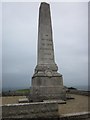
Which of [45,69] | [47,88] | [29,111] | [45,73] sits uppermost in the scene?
[45,69]

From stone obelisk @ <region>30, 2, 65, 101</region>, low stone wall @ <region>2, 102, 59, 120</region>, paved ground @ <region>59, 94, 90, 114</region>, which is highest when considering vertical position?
stone obelisk @ <region>30, 2, 65, 101</region>

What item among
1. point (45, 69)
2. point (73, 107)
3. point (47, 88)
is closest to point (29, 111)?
point (73, 107)

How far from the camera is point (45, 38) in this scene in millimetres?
13414

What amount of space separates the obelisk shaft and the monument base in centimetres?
119

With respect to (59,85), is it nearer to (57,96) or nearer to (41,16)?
(57,96)

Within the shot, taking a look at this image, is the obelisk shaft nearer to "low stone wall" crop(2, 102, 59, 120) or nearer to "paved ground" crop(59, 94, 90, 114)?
"paved ground" crop(59, 94, 90, 114)

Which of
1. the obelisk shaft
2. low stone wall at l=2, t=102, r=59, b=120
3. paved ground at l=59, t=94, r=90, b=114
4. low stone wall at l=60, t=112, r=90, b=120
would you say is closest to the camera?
low stone wall at l=2, t=102, r=59, b=120

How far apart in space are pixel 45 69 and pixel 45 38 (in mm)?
1953

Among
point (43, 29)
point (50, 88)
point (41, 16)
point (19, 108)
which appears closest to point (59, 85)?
point (50, 88)

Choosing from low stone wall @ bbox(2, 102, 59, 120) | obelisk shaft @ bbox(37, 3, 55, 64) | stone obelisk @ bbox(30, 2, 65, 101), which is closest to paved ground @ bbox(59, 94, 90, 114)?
low stone wall @ bbox(2, 102, 59, 120)

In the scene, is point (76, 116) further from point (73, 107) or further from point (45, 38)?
point (45, 38)

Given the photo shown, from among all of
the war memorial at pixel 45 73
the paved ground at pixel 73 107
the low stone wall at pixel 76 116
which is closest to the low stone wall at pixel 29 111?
the low stone wall at pixel 76 116

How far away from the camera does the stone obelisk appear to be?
12.3m

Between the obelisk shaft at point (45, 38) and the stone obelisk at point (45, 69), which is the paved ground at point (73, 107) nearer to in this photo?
Answer: the stone obelisk at point (45, 69)
